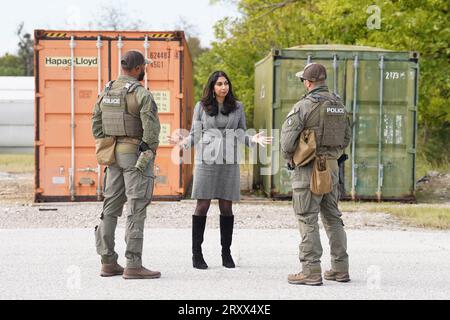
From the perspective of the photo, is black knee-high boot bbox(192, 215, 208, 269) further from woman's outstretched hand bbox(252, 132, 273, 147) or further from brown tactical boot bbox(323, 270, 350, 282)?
brown tactical boot bbox(323, 270, 350, 282)

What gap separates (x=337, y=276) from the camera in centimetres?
638

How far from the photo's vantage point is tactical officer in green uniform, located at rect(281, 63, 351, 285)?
20.1ft

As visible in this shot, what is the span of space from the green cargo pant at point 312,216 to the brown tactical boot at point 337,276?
43 mm

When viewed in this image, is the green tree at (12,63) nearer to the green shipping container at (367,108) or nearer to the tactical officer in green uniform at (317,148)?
the green shipping container at (367,108)

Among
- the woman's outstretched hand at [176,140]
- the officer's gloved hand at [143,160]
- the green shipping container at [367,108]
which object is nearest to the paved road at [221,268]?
the officer's gloved hand at [143,160]

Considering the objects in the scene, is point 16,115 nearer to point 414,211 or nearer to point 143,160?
point 414,211

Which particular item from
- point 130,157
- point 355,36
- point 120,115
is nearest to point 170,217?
point 130,157

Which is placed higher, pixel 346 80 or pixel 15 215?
pixel 346 80

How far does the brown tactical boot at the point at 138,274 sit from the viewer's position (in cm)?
638
